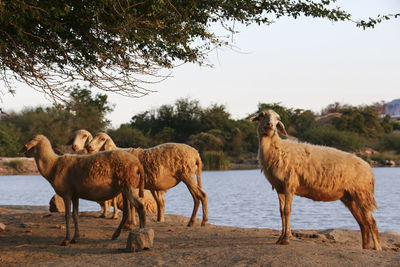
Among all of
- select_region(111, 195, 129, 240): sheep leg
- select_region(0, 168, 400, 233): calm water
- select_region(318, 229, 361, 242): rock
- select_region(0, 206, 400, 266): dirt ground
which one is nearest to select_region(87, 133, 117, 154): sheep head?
select_region(0, 206, 400, 266): dirt ground

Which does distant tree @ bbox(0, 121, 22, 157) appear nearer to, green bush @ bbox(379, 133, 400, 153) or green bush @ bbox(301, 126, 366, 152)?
green bush @ bbox(301, 126, 366, 152)

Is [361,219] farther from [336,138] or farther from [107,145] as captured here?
[336,138]

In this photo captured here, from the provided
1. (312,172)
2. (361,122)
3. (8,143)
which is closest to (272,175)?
(312,172)

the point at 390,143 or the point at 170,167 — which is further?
the point at 390,143

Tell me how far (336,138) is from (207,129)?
16746 millimetres

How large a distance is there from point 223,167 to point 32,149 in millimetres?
39395

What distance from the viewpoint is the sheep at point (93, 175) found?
26.0 ft

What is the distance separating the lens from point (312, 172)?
800 cm

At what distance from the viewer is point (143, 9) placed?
7.96 meters

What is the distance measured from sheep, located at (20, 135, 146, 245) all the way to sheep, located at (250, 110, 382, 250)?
7.20 ft

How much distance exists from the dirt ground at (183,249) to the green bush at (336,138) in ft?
166

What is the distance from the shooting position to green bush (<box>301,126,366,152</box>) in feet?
194

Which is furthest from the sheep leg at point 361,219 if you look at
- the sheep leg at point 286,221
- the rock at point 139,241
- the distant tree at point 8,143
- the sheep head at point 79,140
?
the distant tree at point 8,143

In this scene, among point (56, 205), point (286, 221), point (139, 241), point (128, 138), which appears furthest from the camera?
point (128, 138)
